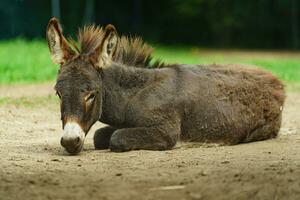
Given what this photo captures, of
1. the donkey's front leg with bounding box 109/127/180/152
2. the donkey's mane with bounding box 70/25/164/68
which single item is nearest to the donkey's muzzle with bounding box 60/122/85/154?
the donkey's front leg with bounding box 109/127/180/152

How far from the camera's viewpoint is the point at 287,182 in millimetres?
6203

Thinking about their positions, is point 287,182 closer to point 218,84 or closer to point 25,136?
point 218,84

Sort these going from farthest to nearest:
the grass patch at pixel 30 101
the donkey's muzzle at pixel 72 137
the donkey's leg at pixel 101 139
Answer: the grass patch at pixel 30 101
the donkey's leg at pixel 101 139
the donkey's muzzle at pixel 72 137

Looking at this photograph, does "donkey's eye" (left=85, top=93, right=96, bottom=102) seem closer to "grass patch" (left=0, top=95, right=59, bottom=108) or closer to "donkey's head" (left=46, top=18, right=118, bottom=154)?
"donkey's head" (left=46, top=18, right=118, bottom=154)

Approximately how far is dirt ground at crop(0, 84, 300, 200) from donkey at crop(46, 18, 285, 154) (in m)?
0.21

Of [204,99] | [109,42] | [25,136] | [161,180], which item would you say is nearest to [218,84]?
[204,99]

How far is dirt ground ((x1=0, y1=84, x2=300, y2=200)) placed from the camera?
5941mm

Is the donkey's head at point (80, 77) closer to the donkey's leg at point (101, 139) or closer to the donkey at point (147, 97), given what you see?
the donkey at point (147, 97)

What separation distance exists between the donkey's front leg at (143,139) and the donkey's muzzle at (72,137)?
62 cm

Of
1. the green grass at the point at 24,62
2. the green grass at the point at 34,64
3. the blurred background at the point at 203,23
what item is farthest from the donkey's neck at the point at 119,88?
the blurred background at the point at 203,23

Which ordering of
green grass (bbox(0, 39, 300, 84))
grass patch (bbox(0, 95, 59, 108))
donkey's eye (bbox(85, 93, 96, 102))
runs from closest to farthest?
donkey's eye (bbox(85, 93, 96, 102)) < grass patch (bbox(0, 95, 59, 108)) < green grass (bbox(0, 39, 300, 84))

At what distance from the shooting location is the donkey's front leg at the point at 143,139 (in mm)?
8477

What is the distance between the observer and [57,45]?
28.0 ft

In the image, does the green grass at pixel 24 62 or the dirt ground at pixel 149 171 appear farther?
the green grass at pixel 24 62
